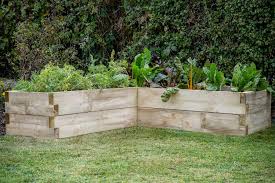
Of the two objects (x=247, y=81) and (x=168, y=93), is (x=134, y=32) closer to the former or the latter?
(x=168, y=93)

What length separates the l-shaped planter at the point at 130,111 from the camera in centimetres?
461

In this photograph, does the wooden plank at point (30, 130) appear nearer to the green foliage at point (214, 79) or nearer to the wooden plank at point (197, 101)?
the wooden plank at point (197, 101)

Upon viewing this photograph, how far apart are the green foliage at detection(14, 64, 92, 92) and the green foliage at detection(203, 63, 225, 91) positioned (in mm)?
1112

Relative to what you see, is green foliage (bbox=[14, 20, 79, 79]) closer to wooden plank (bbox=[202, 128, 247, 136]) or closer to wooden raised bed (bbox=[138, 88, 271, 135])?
wooden raised bed (bbox=[138, 88, 271, 135])

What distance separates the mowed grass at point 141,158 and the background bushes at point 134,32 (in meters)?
1.24

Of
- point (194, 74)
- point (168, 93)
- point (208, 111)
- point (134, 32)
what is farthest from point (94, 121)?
point (134, 32)

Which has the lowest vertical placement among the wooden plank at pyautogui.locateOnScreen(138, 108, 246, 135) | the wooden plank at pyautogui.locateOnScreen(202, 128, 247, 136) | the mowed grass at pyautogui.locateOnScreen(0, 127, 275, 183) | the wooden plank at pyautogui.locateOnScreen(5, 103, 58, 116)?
the mowed grass at pyautogui.locateOnScreen(0, 127, 275, 183)

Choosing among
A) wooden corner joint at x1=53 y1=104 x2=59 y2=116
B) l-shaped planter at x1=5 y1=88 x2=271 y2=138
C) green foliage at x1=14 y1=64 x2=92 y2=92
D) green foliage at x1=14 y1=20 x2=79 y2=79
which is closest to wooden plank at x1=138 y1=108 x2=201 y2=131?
l-shaped planter at x1=5 y1=88 x2=271 y2=138

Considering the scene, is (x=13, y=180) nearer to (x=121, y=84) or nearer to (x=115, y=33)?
(x=121, y=84)

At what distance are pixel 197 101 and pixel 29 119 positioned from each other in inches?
59.2

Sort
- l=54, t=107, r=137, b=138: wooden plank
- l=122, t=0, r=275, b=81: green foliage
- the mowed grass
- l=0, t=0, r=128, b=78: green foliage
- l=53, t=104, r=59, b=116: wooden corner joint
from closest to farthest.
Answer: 1. the mowed grass
2. l=53, t=104, r=59, b=116: wooden corner joint
3. l=54, t=107, r=137, b=138: wooden plank
4. l=122, t=0, r=275, b=81: green foliage
5. l=0, t=0, r=128, b=78: green foliage

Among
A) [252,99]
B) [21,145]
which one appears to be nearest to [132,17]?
[252,99]

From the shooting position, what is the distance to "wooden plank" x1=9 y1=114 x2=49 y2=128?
4582 mm

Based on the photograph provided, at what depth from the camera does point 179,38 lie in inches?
250
